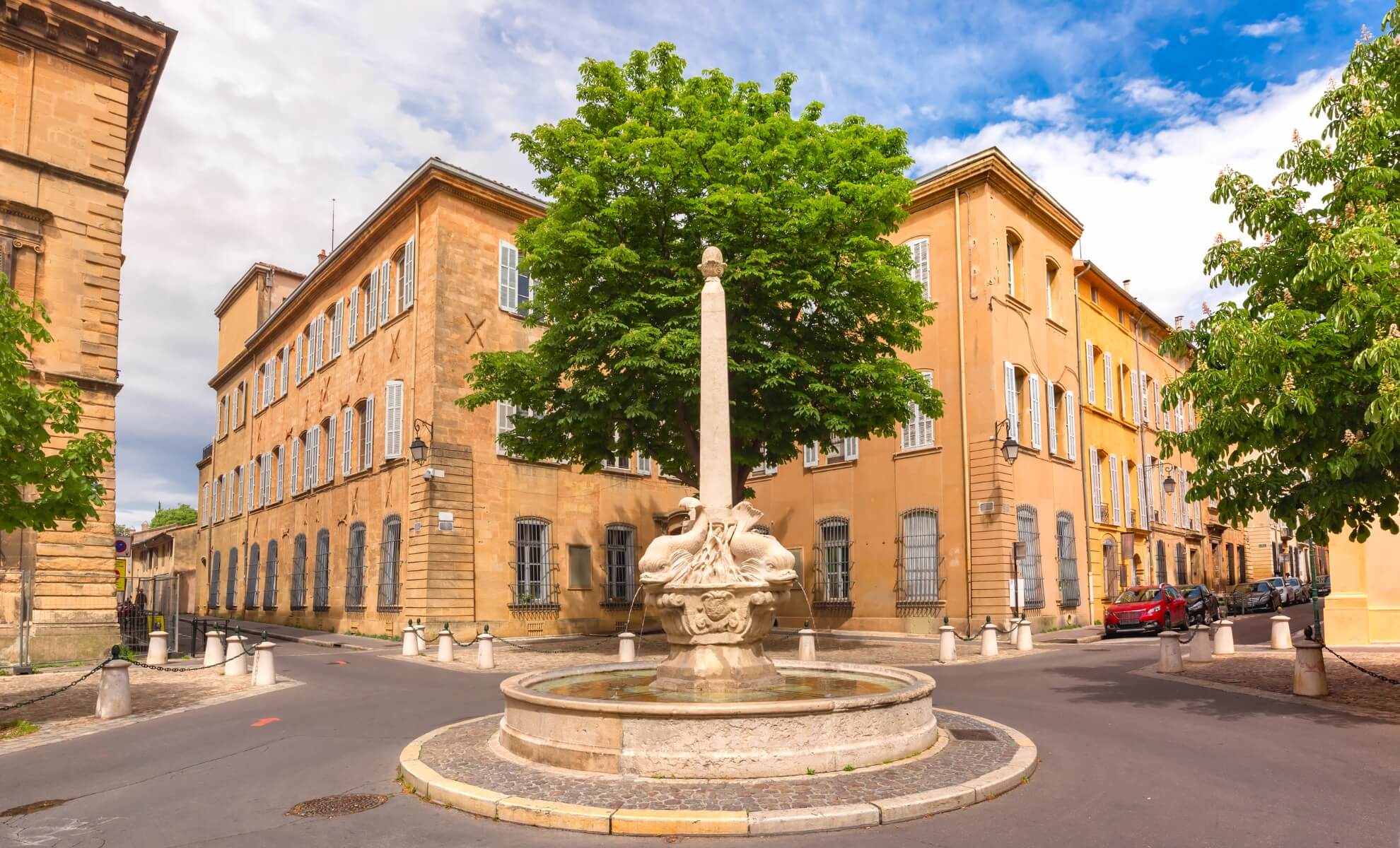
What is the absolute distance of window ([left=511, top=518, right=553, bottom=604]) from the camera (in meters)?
25.5

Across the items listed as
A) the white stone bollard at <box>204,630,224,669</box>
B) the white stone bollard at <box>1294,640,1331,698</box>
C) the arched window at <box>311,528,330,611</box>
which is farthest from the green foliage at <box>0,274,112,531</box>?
the arched window at <box>311,528,330,611</box>

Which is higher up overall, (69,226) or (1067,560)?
(69,226)

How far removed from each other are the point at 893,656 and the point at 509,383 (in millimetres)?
9292

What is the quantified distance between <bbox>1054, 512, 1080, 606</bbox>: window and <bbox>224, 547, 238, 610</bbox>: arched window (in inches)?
1265

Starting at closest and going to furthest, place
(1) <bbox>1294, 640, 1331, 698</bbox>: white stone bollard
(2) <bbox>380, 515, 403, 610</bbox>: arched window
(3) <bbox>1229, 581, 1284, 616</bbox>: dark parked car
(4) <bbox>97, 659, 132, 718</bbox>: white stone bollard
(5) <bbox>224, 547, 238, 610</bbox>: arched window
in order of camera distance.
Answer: (4) <bbox>97, 659, 132, 718</bbox>: white stone bollard → (1) <bbox>1294, 640, 1331, 698</bbox>: white stone bollard → (2) <bbox>380, 515, 403, 610</bbox>: arched window → (3) <bbox>1229, 581, 1284, 616</bbox>: dark parked car → (5) <bbox>224, 547, 238, 610</bbox>: arched window

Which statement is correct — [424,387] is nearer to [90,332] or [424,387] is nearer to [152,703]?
[90,332]

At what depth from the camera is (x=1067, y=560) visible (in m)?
28.0

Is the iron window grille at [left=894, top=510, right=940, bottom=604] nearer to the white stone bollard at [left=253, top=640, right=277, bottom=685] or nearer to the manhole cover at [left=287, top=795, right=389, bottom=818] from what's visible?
the white stone bollard at [left=253, top=640, right=277, bottom=685]

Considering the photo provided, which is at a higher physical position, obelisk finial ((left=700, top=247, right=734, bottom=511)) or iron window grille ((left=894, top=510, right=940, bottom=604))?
obelisk finial ((left=700, top=247, right=734, bottom=511))

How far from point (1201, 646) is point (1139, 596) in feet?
28.9

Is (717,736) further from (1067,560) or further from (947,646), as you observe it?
(1067,560)

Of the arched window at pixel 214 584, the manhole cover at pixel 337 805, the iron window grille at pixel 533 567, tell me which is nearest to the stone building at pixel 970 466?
the iron window grille at pixel 533 567

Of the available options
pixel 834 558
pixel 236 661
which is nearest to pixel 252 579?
pixel 236 661

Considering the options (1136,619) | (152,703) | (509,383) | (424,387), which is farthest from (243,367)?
(1136,619)
